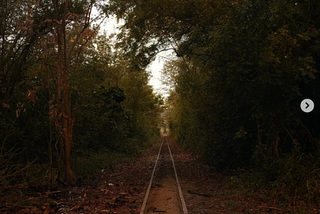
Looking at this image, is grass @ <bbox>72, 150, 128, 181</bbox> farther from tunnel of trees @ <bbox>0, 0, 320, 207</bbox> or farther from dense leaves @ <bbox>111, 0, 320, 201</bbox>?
dense leaves @ <bbox>111, 0, 320, 201</bbox>

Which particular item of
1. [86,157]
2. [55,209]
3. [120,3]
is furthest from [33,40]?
[86,157]

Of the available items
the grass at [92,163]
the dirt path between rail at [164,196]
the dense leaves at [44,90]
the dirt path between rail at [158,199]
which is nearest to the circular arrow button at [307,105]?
the dirt path between rail at [158,199]

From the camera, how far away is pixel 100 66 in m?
16.7

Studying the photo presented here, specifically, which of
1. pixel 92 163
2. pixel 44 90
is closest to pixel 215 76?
pixel 44 90

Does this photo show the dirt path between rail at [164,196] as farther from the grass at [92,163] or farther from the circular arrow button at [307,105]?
the circular arrow button at [307,105]

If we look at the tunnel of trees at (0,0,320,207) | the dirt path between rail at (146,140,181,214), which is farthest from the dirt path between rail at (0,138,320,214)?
the tunnel of trees at (0,0,320,207)

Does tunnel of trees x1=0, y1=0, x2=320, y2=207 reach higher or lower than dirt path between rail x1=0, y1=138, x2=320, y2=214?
higher

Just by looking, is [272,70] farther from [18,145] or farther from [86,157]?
[86,157]

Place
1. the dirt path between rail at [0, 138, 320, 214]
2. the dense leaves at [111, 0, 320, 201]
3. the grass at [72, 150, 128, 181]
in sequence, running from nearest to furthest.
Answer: the dirt path between rail at [0, 138, 320, 214] → the dense leaves at [111, 0, 320, 201] → the grass at [72, 150, 128, 181]

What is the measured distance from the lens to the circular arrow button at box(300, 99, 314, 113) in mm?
10242

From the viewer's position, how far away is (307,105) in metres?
10.3

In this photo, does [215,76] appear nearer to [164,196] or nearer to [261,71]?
[261,71]

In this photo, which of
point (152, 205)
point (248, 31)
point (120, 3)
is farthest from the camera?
point (120, 3)

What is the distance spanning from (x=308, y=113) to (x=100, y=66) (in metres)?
10.8
